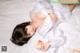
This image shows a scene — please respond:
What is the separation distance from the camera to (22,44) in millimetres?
1118

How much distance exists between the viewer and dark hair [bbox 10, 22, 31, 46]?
113cm

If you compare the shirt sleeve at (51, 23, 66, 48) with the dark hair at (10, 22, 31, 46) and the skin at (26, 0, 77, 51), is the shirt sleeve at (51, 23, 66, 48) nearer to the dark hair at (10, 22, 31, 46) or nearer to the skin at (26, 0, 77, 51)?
the skin at (26, 0, 77, 51)

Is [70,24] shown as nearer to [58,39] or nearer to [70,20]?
[70,20]

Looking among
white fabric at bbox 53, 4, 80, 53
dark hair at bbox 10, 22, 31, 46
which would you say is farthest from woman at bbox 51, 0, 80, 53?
dark hair at bbox 10, 22, 31, 46

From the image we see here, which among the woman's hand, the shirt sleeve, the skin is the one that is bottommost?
the woman's hand

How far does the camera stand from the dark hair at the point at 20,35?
113 cm

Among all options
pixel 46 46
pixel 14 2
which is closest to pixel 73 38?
pixel 46 46

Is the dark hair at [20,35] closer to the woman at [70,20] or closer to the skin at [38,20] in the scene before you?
the skin at [38,20]

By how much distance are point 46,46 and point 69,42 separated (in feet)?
0.49

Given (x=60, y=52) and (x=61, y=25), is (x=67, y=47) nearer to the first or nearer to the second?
(x=60, y=52)

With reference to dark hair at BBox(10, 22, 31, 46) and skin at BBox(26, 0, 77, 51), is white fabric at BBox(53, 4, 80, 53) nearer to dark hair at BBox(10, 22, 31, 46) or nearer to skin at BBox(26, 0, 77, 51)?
skin at BBox(26, 0, 77, 51)

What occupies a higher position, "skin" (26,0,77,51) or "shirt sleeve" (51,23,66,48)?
"skin" (26,0,77,51)

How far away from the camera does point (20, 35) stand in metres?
1.17

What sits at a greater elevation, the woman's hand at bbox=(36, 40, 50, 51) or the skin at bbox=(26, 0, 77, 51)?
the skin at bbox=(26, 0, 77, 51)
